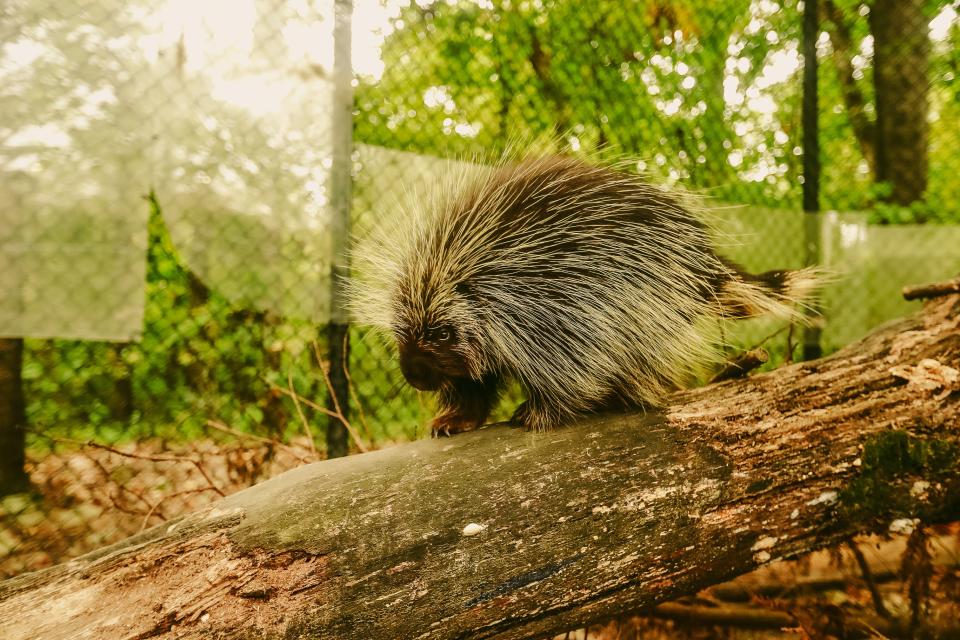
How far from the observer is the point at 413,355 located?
6.46 ft

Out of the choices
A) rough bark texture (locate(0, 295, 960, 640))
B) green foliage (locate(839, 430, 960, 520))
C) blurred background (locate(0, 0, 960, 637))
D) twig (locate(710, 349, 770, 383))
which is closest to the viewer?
rough bark texture (locate(0, 295, 960, 640))

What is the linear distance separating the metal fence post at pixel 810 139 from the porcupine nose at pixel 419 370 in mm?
3125

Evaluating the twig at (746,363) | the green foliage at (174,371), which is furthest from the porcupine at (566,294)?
the green foliage at (174,371)

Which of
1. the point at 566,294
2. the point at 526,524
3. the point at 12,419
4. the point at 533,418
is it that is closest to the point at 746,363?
the point at 566,294

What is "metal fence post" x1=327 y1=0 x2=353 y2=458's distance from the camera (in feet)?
9.65

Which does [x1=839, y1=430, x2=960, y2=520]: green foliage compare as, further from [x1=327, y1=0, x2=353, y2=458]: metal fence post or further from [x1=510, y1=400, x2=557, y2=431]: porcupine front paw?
[x1=327, y1=0, x2=353, y2=458]: metal fence post

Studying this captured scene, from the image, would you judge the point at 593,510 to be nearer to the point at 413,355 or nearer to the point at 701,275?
the point at 413,355

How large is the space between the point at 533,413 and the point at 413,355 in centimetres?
48

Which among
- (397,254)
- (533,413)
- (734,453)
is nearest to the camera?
(734,453)

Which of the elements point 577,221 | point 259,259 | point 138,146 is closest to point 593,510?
point 577,221

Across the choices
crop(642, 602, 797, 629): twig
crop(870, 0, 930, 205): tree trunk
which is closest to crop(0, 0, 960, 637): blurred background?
crop(870, 0, 930, 205): tree trunk

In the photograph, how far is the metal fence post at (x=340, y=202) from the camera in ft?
9.65

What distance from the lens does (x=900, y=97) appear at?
459 centimetres

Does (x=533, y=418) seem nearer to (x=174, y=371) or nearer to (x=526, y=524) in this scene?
(x=526, y=524)
